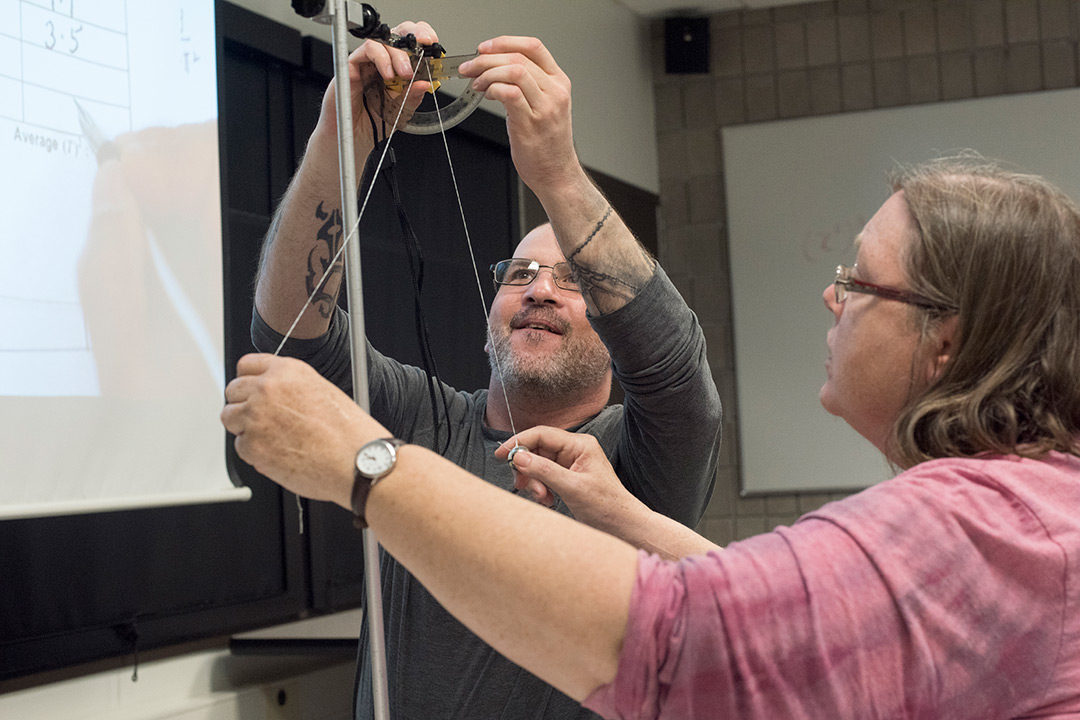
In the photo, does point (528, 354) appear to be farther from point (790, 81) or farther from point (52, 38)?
point (790, 81)

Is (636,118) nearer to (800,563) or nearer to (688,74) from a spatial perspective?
(688,74)

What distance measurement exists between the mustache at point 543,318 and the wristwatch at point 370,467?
79cm

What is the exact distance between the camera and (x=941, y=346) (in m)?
0.84

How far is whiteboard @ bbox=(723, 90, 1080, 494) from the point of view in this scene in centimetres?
406

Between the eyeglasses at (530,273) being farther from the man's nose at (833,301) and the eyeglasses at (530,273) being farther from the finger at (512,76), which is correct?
the man's nose at (833,301)

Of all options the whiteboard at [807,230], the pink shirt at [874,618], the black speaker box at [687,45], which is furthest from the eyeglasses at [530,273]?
the black speaker box at [687,45]

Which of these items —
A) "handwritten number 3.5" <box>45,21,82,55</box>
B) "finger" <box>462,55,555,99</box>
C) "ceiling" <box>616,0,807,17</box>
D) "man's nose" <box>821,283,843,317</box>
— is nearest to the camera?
"man's nose" <box>821,283,843,317</box>

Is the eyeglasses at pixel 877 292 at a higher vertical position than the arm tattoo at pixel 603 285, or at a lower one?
lower

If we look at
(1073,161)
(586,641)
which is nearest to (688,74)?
(1073,161)

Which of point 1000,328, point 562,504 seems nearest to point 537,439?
point 562,504

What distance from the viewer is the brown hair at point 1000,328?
79cm

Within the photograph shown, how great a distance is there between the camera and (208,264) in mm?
2150

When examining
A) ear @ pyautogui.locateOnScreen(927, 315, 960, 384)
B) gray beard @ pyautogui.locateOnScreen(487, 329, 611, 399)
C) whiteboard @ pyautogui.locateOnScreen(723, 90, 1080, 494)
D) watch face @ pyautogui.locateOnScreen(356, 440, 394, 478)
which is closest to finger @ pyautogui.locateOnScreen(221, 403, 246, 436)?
watch face @ pyautogui.locateOnScreen(356, 440, 394, 478)

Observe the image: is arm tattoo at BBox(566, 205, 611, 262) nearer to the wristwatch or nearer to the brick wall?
the wristwatch
